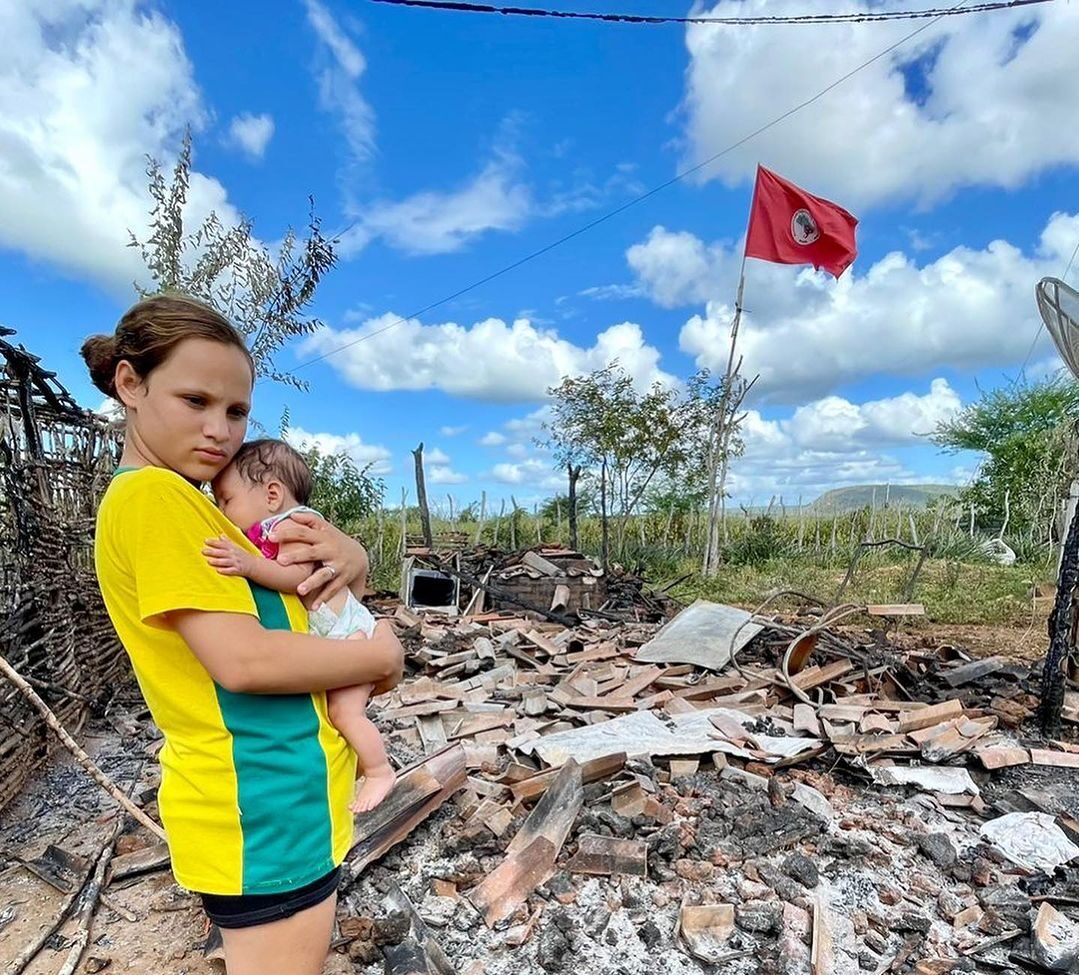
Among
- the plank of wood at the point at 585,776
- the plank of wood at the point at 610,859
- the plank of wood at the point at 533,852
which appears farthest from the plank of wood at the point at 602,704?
the plank of wood at the point at 610,859

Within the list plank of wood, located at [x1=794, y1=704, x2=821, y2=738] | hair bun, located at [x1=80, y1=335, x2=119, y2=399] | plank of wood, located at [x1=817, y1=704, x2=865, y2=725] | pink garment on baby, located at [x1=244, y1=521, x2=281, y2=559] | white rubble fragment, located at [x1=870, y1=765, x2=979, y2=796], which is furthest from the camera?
plank of wood, located at [x1=817, y1=704, x2=865, y2=725]

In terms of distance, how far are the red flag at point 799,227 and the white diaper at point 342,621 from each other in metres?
11.8

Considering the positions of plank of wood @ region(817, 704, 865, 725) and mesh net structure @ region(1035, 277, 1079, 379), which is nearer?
mesh net structure @ region(1035, 277, 1079, 379)

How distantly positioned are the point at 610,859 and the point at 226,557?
2390 mm

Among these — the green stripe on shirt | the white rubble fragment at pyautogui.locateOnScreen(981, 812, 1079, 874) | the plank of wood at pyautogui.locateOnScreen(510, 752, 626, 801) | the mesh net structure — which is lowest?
the white rubble fragment at pyautogui.locateOnScreen(981, 812, 1079, 874)

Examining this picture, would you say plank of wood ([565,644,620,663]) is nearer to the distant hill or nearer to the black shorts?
the black shorts

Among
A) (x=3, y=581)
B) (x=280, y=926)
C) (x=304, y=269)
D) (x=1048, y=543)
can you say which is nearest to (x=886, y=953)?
(x=280, y=926)

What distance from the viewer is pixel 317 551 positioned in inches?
46.3

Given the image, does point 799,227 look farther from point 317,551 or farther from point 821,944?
point 317,551

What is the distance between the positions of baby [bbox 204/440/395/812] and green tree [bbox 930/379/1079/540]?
1695cm

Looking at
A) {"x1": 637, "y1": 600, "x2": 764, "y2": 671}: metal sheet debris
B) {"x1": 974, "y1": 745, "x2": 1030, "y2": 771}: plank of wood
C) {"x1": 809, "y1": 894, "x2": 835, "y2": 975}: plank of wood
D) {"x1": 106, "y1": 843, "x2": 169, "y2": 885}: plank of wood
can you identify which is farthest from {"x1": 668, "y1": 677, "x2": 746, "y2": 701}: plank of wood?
{"x1": 106, "y1": 843, "x2": 169, "y2": 885}: plank of wood

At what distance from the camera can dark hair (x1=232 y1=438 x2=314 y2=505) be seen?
131cm

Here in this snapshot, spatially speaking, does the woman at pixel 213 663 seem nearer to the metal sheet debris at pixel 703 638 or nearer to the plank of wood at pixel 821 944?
the plank of wood at pixel 821 944

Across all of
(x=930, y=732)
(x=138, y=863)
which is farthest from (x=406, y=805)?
(x=930, y=732)
